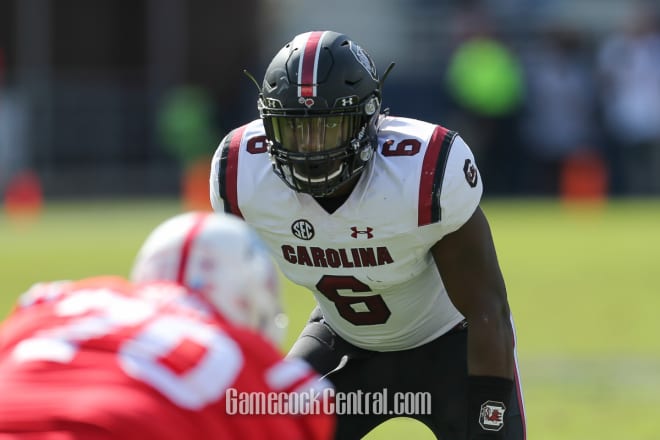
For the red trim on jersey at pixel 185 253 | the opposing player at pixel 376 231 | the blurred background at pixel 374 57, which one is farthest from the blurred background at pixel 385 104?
the red trim on jersey at pixel 185 253

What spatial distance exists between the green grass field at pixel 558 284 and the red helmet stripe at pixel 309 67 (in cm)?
229

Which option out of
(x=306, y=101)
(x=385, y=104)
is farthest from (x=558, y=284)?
(x=306, y=101)

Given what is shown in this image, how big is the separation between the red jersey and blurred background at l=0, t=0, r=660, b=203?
13.3 m

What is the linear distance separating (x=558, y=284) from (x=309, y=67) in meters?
7.23

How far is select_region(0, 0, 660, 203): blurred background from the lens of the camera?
16.2 m

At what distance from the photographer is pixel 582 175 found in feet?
53.1

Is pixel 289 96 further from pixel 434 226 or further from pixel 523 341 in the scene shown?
pixel 523 341

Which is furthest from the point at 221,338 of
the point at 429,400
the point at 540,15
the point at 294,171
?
the point at 540,15

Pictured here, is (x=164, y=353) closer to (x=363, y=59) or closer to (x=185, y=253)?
(x=185, y=253)

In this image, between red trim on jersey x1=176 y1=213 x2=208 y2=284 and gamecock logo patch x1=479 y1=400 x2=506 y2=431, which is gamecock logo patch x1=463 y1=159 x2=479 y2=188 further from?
red trim on jersey x1=176 y1=213 x2=208 y2=284

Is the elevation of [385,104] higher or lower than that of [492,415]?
Result: lower

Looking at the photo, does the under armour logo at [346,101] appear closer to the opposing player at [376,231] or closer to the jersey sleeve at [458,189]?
the opposing player at [376,231]

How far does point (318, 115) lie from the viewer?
4078mm

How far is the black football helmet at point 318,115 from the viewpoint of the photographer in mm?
4059
